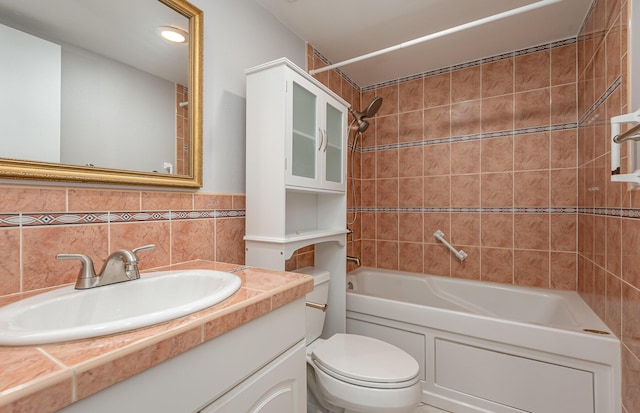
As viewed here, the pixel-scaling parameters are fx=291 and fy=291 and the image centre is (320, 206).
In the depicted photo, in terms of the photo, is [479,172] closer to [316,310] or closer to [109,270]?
[316,310]

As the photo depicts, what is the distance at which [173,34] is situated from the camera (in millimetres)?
1216

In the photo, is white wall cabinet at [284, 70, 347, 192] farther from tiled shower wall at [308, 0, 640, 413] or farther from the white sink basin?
tiled shower wall at [308, 0, 640, 413]

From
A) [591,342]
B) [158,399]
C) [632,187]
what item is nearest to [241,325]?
[158,399]

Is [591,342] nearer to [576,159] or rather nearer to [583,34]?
[576,159]

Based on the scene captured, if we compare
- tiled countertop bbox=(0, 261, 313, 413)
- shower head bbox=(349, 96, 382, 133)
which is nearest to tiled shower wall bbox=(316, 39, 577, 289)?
shower head bbox=(349, 96, 382, 133)

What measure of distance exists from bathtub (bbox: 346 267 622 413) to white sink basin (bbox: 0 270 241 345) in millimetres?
1224

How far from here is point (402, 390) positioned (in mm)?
1183

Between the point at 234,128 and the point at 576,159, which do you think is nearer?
the point at 234,128

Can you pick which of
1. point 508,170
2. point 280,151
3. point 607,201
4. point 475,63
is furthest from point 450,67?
point 280,151

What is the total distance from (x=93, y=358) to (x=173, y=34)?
49.0 inches

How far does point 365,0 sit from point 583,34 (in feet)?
4.62

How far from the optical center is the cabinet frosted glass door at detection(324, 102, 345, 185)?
170cm

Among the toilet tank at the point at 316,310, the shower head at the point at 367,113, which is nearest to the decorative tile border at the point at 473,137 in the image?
the shower head at the point at 367,113

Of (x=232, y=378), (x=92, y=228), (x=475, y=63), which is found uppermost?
(x=475, y=63)
